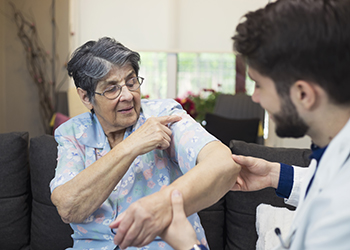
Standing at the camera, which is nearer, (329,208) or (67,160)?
(329,208)

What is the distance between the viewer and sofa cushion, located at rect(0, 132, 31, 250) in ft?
5.87

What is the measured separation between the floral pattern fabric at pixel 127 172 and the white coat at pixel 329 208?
0.55 m

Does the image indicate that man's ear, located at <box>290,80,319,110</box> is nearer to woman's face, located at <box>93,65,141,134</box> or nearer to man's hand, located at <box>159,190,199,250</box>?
man's hand, located at <box>159,190,199,250</box>

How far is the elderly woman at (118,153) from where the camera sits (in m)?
1.16

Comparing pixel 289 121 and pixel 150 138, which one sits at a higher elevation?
pixel 289 121

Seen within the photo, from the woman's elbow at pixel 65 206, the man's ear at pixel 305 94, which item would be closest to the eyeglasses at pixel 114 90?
the woman's elbow at pixel 65 206

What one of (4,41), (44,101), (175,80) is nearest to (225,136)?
(175,80)

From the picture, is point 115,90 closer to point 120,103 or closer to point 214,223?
point 120,103

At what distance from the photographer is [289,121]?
31.2 inches

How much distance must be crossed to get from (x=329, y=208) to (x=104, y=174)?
29.8 inches

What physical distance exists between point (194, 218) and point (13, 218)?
1.01 meters

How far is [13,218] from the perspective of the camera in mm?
1797

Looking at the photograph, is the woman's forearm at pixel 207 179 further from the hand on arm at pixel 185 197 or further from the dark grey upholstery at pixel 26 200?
the dark grey upholstery at pixel 26 200

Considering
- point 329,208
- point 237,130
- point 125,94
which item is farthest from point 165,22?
point 329,208
